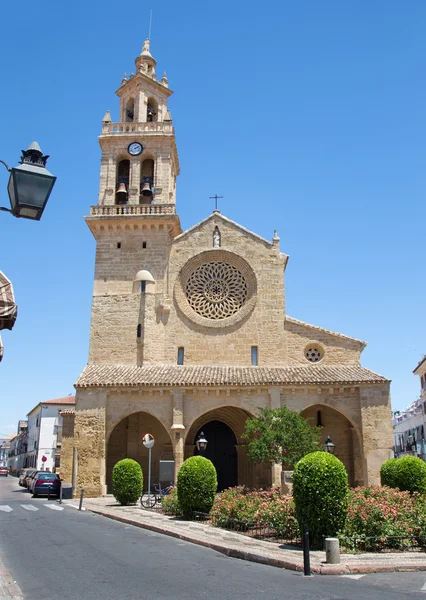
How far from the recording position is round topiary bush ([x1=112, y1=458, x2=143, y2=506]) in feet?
60.0

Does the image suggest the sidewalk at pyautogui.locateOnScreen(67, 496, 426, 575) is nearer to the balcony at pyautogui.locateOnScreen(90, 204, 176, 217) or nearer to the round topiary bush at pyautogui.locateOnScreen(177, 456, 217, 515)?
the round topiary bush at pyautogui.locateOnScreen(177, 456, 217, 515)

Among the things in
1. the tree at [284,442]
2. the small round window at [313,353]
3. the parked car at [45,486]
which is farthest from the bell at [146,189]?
the parked car at [45,486]

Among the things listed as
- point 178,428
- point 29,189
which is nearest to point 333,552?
point 29,189

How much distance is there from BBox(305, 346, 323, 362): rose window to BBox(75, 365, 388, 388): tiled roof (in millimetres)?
592

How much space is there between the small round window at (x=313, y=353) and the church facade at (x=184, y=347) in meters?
0.05

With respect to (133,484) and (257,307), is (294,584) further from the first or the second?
(257,307)

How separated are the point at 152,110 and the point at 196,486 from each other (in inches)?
902

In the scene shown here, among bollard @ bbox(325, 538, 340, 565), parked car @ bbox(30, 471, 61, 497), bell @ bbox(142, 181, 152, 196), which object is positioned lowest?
parked car @ bbox(30, 471, 61, 497)

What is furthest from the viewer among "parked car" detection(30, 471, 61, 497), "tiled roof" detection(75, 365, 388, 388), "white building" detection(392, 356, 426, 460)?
"white building" detection(392, 356, 426, 460)

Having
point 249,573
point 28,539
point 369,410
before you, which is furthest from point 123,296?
point 249,573

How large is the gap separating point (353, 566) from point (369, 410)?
15766 millimetres

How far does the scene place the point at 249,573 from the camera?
8125 millimetres

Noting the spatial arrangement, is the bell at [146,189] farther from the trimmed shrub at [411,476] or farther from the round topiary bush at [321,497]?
the round topiary bush at [321,497]

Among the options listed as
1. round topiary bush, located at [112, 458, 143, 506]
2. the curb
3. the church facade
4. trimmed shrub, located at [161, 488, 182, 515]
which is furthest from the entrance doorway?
the curb
